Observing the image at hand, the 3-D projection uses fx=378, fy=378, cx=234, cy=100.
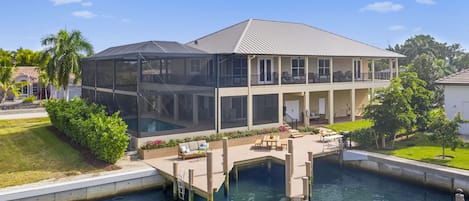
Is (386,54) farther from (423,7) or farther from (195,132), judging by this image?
(195,132)

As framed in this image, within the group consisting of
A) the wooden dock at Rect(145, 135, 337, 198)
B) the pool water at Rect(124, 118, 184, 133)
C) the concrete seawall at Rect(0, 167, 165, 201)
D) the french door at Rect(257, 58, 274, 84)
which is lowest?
the concrete seawall at Rect(0, 167, 165, 201)

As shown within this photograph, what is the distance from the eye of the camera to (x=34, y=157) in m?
20.4

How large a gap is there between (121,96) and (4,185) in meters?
9.52

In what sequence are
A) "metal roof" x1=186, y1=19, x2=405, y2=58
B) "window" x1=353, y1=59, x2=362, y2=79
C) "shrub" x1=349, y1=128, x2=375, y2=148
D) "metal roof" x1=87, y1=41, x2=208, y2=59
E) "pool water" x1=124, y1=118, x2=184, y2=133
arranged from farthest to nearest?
1. "window" x1=353, y1=59, x2=362, y2=79
2. "metal roof" x1=186, y1=19, x2=405, y2=58
3. "pool water" x1=124, y1=118, x2=184, y2=133
4. "shrub" x1=349, y1=128, x2=375, y2=148
5. "metal roof" x1=87, y1=41, x2=208, y2=59

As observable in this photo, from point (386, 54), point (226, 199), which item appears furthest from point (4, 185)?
point (386, 54)

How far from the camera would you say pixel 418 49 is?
70.9m

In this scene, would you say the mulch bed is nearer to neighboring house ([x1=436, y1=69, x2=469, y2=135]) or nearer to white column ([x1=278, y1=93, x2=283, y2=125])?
white column ([x1=278, y1=93, x2=283, y2=125])

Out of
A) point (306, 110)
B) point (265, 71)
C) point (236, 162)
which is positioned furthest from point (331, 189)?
point (265, 71)

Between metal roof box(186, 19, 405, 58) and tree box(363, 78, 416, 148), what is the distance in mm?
7992

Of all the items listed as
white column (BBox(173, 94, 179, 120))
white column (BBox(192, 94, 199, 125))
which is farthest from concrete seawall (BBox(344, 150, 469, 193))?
white column (BBox(173, 94, 179, 120))

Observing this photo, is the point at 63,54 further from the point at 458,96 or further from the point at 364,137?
the point at 458,96

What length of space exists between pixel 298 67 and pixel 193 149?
1346cm

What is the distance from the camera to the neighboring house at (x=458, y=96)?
81.5 feet

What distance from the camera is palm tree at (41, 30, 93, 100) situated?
32.3 meters
